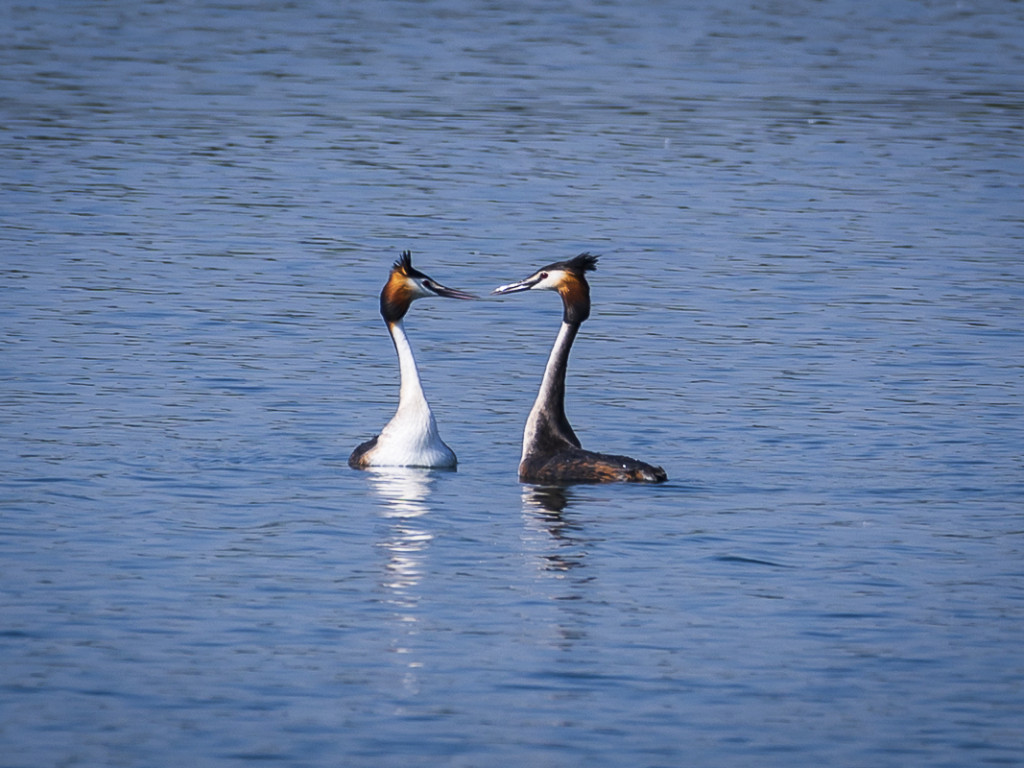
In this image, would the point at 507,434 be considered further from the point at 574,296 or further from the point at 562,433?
the point at 574,296

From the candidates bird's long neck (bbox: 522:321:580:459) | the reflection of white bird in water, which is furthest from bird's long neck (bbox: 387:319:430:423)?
bird's long neck (bbox: 522:321:580:459)

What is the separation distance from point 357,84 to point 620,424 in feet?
82.1

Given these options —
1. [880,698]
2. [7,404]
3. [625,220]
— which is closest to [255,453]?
[7,404]

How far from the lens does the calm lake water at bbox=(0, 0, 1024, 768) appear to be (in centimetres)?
969

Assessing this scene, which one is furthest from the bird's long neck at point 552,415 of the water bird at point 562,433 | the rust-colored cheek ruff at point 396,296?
the rust-colored cheek ruff at point 396,296

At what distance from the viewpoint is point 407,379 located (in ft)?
48.4

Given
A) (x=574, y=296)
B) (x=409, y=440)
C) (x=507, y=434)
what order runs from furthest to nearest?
1. (x=507, y=434)
2. (x=574, y=296)
3. (x=409, y=440)

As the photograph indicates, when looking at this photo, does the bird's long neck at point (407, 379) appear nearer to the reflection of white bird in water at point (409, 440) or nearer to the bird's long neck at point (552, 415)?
the reflection of white bird in water at point (409, 440)

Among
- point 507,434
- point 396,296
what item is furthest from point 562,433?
point 396,296

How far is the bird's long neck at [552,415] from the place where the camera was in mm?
14367

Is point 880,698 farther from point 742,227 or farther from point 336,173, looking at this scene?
point 336,173

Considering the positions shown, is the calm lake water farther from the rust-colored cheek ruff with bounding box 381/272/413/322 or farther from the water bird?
the rust-colored cheek ruff with bounding box 381/272/413/322

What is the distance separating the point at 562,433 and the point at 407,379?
1266mm

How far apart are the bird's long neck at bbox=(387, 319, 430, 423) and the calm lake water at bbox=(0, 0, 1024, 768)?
595 millimetres
